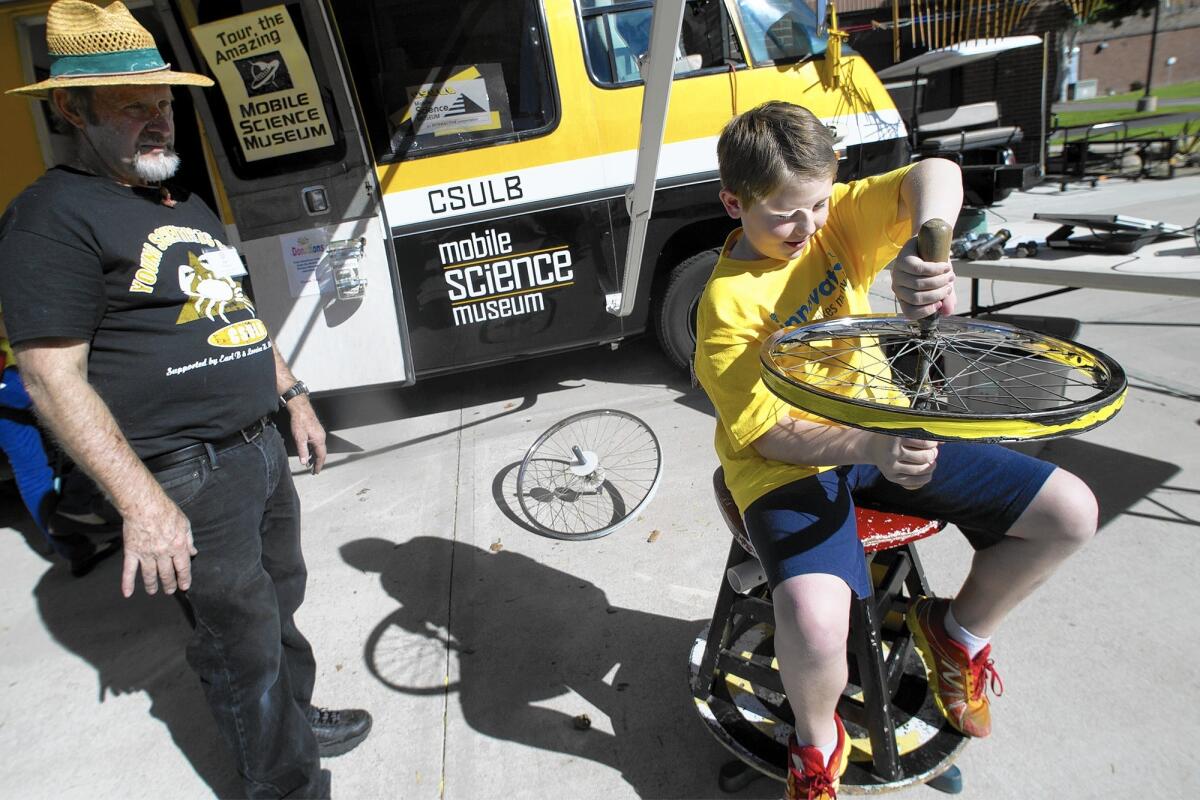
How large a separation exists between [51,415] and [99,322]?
241 mm

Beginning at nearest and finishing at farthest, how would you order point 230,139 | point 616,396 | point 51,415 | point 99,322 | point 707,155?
point 51,415
point 99,322
point 230,139
point 707,155
point 616,396

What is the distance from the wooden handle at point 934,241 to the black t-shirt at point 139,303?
1713mm

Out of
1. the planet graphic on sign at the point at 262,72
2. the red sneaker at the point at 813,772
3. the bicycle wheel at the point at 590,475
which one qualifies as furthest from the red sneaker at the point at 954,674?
the planet graphic on sign at the point at 262,72

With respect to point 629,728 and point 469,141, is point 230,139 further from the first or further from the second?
point 629,728

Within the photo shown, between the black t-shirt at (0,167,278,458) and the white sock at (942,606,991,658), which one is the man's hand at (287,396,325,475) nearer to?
the black t-shirt at (0,167,278,458)

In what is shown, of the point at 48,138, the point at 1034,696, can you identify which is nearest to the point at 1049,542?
the point at 1034,696

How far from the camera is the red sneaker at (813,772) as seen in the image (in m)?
1.76

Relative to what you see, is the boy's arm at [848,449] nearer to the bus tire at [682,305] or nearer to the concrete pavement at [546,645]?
the concrete pavement at [546,645]

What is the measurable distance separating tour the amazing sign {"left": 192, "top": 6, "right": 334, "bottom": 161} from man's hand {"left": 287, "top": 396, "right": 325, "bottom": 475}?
223 centimetres

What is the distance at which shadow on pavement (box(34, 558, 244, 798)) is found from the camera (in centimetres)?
257

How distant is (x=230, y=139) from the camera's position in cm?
410

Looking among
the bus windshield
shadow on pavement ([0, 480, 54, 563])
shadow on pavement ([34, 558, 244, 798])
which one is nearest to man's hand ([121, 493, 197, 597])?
shadow on pavement ([34, 558, 244, 798])

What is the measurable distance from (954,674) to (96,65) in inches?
105

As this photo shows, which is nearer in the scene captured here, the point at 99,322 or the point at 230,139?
the point at 99,322
